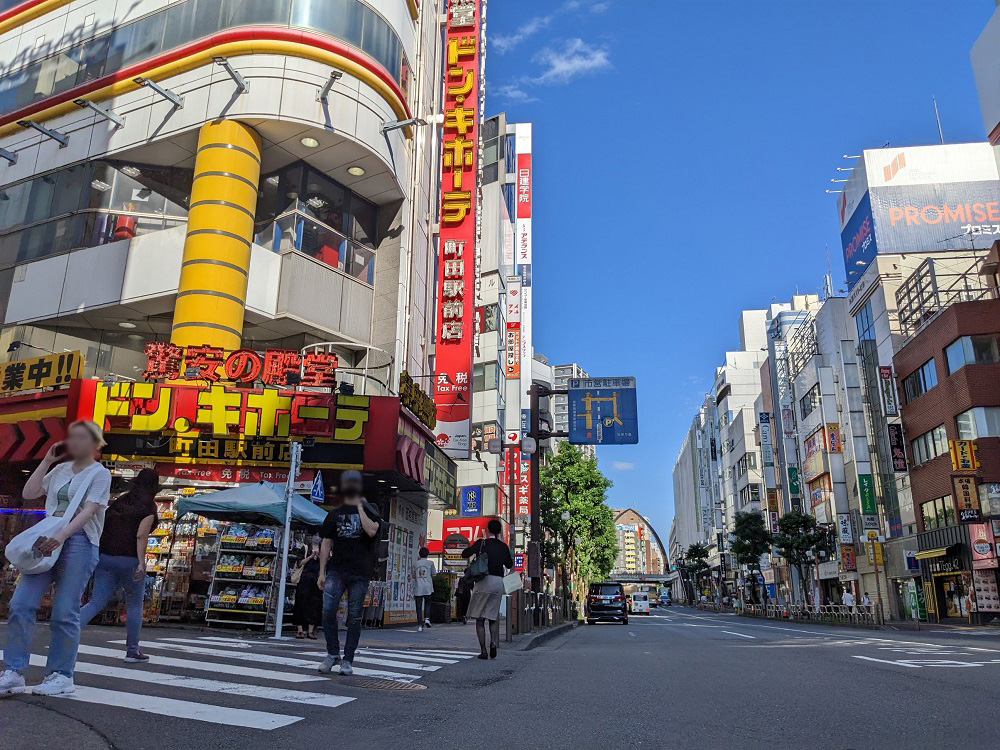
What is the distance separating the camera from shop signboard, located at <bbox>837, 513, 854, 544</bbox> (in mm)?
45688

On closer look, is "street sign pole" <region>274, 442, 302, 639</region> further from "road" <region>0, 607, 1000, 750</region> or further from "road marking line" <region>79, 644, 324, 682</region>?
"road marking line" <region>79, 644, 324, 682</region>

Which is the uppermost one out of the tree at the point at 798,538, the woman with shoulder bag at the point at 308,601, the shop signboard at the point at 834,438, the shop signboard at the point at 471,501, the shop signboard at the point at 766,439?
the shop signboard at the point at 766,439

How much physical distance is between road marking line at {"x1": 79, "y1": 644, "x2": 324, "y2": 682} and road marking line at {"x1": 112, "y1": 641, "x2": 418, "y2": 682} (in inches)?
22.0

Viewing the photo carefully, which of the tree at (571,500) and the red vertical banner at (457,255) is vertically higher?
the red vertical banner at (457,255)

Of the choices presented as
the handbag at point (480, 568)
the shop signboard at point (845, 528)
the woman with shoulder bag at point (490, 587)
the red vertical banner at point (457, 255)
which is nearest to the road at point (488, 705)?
the woman with shoulder bag at point (490, 587)

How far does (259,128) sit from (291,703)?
59.3 feet

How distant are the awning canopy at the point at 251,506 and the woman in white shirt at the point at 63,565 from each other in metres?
7.53

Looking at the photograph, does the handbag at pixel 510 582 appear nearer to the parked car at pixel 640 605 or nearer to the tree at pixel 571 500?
the tree at pixel 571 500

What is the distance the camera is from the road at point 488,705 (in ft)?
13.0

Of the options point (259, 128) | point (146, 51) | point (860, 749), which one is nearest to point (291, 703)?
point (860, 749)

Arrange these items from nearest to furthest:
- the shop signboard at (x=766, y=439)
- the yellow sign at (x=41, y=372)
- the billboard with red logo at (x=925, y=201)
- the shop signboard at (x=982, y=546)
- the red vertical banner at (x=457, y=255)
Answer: the yellow sign at (x=41, y=372)
the red vertical banner at (x=457, y=255)
the shop signboard at (x=982, y=546)
the billboard with red logo at (x=925, y=201)
the shop signboard at (x=766, y=439)

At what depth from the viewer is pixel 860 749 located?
154 inches

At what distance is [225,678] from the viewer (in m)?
5.88

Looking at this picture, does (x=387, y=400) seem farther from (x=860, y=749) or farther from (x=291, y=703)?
(x=860, y=749)
